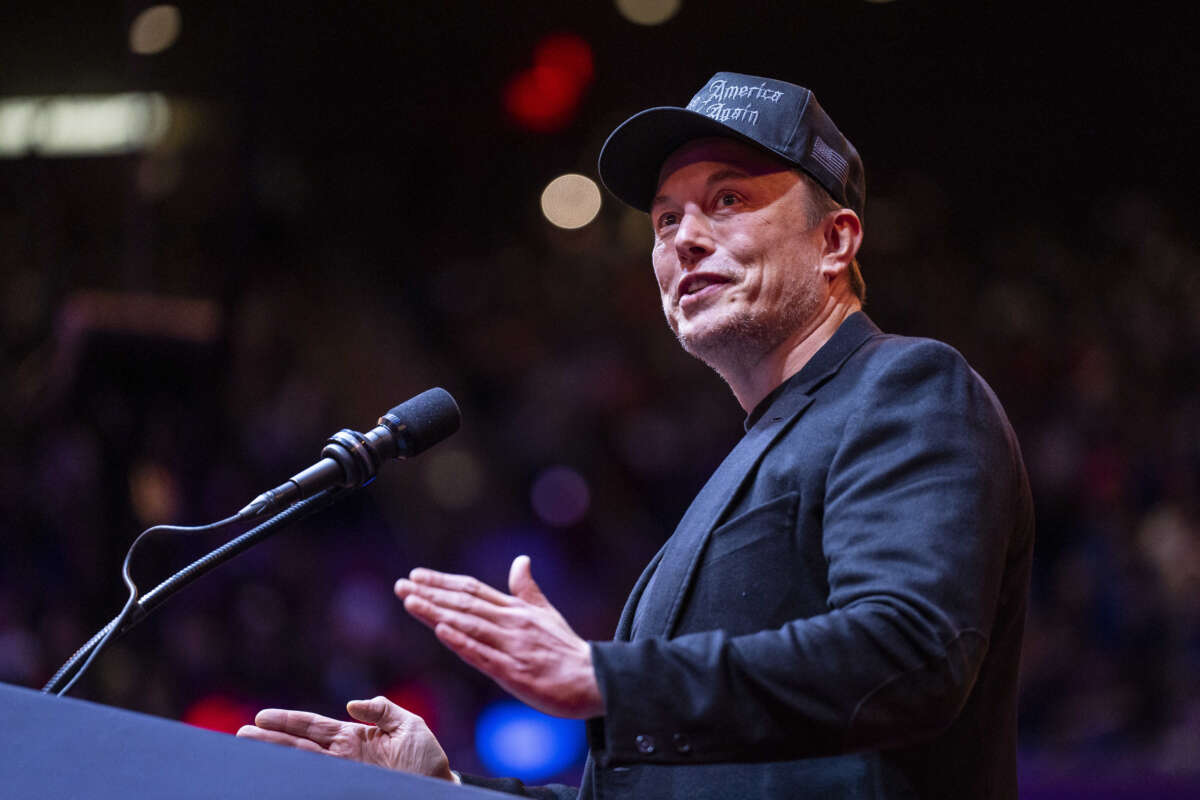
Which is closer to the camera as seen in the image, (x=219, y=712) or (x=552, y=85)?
(x=219, y=712)

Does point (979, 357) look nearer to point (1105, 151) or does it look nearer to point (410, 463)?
point (1105, 151)

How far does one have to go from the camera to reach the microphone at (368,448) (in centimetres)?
126

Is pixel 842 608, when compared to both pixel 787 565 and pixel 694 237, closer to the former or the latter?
pixel 787 565

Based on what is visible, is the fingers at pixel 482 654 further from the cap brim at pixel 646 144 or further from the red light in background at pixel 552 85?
the red light in background at pixel 552 85

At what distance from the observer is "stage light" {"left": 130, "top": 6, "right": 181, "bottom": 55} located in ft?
15.6

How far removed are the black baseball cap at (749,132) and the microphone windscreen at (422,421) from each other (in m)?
0.51

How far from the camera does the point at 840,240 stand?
1656 mm

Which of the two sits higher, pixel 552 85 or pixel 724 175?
pixel 552 85

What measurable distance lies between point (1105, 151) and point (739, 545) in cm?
406

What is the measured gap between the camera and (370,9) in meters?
4.81

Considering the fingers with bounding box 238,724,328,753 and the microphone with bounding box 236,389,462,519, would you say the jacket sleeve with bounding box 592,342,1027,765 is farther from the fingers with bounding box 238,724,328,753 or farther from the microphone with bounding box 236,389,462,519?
the fingers with bounding box 238,724,328,753

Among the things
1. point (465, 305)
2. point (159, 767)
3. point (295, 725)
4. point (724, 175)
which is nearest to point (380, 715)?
point (295, 725)

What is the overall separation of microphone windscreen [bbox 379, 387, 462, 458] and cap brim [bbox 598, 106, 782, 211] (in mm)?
487

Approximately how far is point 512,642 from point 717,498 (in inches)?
19.0
